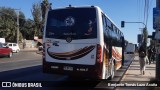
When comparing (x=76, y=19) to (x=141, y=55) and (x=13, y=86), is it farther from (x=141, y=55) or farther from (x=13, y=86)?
(x=141, y=55)

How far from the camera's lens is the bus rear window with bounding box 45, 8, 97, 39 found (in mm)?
13664

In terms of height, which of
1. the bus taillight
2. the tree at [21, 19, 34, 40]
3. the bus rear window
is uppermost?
the tree at [21, 19, 34, 40]

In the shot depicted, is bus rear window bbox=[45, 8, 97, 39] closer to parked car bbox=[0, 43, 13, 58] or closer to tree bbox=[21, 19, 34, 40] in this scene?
parked car bbox=[0, 43, 13, 58]

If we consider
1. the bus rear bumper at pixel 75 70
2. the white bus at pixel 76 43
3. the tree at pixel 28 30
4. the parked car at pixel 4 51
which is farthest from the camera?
the tree at pixel 28 30

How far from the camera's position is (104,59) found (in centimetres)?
1394

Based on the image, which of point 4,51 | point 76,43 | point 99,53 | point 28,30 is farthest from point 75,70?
point 28,30

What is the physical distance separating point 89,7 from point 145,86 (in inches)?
142

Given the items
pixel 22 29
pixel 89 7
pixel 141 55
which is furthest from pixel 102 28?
pixel 22 29

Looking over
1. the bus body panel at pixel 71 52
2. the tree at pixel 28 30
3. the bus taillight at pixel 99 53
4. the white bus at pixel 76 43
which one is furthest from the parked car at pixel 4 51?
the tree at pixel 28 30

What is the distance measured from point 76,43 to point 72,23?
0.79m

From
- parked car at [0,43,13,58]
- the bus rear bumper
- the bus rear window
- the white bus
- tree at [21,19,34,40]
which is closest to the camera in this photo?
the bus rear bumper

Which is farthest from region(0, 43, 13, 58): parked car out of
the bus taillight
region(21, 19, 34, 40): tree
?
region(21, 19, 34, 40): tree

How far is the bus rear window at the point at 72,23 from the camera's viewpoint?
538 inches

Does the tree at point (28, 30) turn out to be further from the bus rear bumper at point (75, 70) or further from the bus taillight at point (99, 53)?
the bus taillight at point (99, 53)
